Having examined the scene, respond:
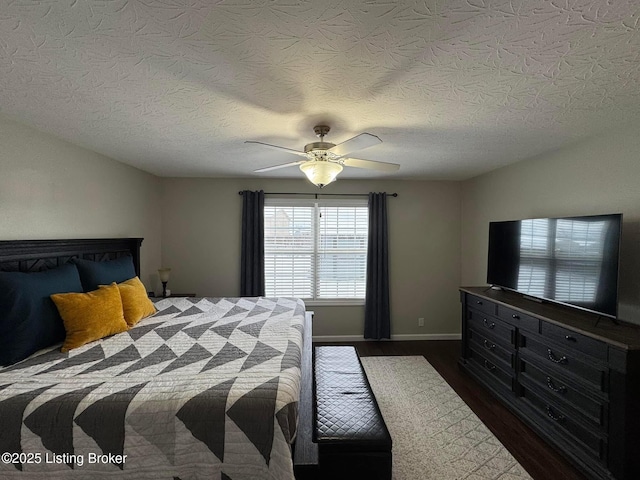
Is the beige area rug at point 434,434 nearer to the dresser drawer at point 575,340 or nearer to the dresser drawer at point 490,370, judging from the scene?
the dresser drawer at point 490,370

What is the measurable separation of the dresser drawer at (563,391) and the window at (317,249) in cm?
230

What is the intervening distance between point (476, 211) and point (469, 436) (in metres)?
2.90

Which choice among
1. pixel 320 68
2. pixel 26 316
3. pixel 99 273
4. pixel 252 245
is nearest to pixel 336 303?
pixel 252 245

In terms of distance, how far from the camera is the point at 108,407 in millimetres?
1399

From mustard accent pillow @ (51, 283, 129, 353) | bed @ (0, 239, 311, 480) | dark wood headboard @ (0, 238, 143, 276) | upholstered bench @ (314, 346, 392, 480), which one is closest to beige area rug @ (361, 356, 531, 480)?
upholstered bench @ (314, 346, 392, 480)

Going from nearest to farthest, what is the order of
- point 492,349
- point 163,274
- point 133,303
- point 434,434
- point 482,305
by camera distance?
point 434,434
point 133,303
point 492,349
point 482,305
point 163,274

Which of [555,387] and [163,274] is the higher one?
[163,274]

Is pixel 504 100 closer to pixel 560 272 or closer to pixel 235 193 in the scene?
pixel 560 272

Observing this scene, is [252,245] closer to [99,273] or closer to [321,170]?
[99,273]

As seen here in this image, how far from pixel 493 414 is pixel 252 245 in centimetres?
335

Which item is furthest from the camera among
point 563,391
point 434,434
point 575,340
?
point 434,434

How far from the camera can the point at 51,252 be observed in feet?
8.03

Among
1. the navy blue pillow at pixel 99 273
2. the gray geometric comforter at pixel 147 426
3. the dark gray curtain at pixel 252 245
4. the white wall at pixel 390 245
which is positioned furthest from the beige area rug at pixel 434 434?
the navy blue pillow at pixel 99 273

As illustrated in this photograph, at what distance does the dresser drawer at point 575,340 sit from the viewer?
190cm
